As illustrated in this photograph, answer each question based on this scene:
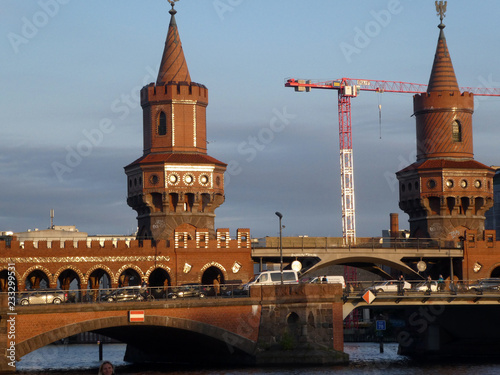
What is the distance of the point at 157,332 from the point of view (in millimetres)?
76125

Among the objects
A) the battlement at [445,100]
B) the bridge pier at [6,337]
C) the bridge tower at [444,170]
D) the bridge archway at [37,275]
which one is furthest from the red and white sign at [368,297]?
the battlement at [445,100]

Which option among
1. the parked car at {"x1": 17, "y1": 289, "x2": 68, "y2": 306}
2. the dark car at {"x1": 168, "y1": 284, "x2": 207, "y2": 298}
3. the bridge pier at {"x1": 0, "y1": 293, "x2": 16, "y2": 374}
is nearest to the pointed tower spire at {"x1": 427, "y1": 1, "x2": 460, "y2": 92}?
the dark car at {"x1": 168, "y1": 284, "x2": 207, "y2": 298}

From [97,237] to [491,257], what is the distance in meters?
68.2

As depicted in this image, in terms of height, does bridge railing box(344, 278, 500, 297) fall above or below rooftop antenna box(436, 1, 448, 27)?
below

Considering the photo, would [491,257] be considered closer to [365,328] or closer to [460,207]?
[460,207]

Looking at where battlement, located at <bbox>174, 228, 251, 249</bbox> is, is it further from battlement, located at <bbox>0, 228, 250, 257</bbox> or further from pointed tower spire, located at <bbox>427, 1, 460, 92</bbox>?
pointed tower spire, located at <bbox>427, 1, 460, 92</bbox>

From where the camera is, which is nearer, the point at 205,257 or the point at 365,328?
the point at 205,257

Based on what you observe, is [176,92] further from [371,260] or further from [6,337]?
[6,337]

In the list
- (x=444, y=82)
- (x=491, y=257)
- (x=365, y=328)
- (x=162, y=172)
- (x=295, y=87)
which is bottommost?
(x=365, y=328)

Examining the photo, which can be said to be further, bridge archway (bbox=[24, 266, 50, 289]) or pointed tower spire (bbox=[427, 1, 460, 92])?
pointed tower spire (bbox=[427, 1, 460, 92])

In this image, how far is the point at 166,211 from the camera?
9350 centimetres

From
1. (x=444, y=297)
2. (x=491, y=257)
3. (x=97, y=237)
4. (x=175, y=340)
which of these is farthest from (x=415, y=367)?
(x=97, y=237)

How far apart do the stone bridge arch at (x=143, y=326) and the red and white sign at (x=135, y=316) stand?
0.30 metres

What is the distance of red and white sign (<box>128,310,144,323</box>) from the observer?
70.0m
